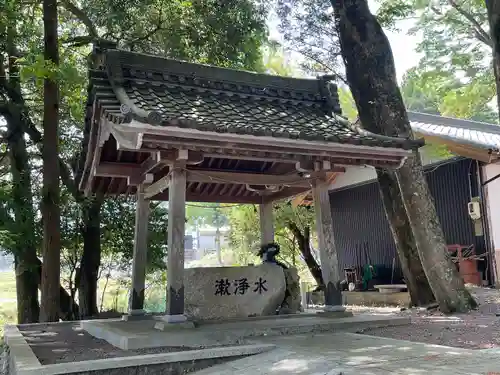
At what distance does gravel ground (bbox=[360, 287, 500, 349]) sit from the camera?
606 cm

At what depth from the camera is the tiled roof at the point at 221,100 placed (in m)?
6.68

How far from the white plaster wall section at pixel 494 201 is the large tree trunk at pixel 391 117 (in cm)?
440

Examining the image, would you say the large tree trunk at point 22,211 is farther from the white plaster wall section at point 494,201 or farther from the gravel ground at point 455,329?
the white plaster wall section at point 494,201

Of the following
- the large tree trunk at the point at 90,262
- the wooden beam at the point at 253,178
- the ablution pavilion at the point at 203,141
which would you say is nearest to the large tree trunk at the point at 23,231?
the large tree trunk at the point at 90,262

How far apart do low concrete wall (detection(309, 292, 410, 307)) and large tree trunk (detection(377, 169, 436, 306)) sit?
1.56 meters

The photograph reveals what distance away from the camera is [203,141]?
6523mm

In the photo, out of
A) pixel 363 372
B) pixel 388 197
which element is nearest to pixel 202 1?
pixel 388 197

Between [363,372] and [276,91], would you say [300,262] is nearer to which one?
[276,91]

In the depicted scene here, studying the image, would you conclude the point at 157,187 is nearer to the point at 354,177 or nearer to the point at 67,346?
the point at 67,346

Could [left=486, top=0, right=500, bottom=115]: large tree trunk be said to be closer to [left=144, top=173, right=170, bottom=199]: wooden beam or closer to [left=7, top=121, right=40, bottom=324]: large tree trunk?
[left=144, top=173, right=170, bottom=199]: wooden beam

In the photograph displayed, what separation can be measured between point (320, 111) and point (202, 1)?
17.7ft

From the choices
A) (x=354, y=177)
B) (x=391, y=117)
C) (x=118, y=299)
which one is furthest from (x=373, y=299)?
(x=118, y=299)

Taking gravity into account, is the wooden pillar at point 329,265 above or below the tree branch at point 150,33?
below

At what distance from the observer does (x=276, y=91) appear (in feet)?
28.7
